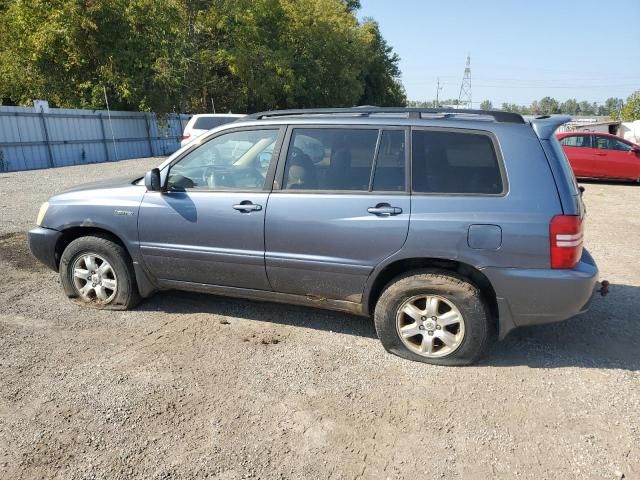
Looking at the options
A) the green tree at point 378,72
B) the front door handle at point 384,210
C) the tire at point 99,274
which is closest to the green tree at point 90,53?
the tire at point 99,274

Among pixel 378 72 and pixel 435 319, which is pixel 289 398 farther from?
pixel 378 72

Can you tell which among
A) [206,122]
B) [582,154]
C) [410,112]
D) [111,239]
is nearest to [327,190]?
[410,112]

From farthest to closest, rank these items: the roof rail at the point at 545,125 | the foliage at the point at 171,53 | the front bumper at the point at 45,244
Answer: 1. the foliage at the point at 171,53
2. the front bumper at the point at 45,244
3. the roof rail at the point at 545,125

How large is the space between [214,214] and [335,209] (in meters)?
1.02

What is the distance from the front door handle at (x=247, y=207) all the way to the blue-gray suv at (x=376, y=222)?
0.18ft

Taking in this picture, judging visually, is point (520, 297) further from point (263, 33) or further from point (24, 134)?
point (263, 33)

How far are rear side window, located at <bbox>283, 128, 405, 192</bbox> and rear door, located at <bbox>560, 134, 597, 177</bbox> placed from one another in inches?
520

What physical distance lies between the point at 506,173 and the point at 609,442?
5.77 feet

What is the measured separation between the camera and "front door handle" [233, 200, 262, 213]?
3.86 meters

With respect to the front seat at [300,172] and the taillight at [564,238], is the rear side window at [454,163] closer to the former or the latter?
the taillight at [564,238]

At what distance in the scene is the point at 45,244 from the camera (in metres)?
4.54

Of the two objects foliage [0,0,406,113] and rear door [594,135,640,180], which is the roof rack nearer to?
rear door [594,135,640,180]

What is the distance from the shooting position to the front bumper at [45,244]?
4.52m

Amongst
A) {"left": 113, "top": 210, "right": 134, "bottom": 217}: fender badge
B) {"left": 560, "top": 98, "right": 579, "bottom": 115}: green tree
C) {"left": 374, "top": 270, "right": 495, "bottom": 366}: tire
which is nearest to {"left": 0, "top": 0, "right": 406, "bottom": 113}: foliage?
{"left": 113, "top": 210, "right": 134, "bottom": 217}: fender badge
